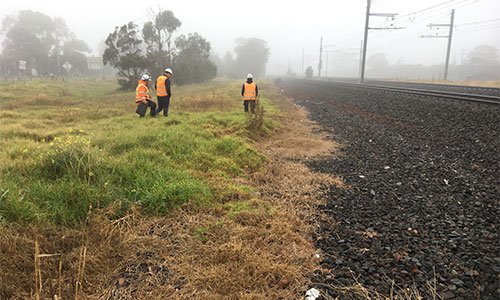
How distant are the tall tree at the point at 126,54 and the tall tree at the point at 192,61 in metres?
8.47

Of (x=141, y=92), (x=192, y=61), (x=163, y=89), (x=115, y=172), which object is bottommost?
(x=115, y=172)

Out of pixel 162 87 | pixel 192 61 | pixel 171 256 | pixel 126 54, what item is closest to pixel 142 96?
pixel 162 87

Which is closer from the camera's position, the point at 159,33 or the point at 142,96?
the point at 142,96

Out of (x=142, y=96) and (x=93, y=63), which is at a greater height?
(x=93, y=63)

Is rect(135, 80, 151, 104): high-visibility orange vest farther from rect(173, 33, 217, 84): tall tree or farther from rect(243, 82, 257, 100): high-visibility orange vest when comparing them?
rect(173, 33, 217, 84): tall tree

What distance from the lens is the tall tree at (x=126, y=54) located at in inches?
1283

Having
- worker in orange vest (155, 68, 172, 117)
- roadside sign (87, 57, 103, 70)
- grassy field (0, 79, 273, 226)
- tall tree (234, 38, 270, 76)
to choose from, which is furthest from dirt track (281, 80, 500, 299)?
tall tree (234, 38, 270, 76)

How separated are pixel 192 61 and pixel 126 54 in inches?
520

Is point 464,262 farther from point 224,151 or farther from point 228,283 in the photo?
point 224,151

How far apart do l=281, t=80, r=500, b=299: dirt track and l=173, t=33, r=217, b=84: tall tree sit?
123 ft

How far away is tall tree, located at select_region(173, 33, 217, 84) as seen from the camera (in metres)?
42.8

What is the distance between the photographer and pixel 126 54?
33.0 meters

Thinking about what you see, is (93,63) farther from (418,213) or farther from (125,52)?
(418,213)

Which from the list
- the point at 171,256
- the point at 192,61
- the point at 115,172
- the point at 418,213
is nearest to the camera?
the point at 171,256
